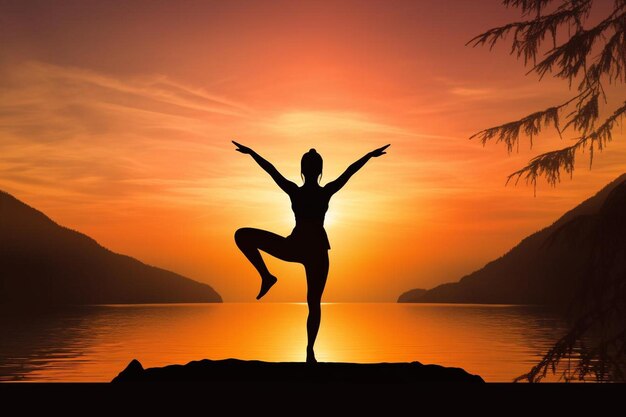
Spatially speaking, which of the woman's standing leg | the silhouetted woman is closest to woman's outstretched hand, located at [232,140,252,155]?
the silhouetted woman

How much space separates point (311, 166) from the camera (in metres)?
8.87

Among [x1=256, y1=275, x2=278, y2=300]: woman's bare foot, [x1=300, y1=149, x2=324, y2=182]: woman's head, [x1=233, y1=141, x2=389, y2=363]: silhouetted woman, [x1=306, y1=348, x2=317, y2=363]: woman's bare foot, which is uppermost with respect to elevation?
[x1=300, y1=149, x2=324, y2=182]: woman's head

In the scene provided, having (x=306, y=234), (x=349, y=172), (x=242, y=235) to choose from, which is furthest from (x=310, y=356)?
(x=349, y=172)

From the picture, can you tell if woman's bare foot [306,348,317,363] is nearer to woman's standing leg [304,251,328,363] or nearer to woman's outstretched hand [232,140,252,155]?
woman's standing leg [304,251,328,363]

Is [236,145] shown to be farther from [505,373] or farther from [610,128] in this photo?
[505,373]

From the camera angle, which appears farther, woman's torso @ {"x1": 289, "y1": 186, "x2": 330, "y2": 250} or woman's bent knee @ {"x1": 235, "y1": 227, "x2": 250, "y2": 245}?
→ woman's torso @ {"x1": 289, "y1": 186, "x2": 330, "y2": 250}

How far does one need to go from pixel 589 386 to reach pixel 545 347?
60.6m

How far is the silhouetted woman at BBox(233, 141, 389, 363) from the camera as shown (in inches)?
340

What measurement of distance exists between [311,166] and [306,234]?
2.89 ft

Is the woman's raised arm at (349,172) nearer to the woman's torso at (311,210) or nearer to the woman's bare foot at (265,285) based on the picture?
the woman's torso at (311,210)

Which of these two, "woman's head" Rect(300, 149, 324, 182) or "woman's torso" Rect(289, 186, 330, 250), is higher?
"woman's head" Rect(300, 149, 324, 182)

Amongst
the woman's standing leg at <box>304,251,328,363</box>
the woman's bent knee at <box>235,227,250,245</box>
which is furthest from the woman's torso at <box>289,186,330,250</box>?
the woman's bent knee at <box>235,227,250,245</box>

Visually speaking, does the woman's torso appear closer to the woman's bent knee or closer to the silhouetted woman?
the silhouetted woman

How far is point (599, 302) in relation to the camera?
11.1 metres
